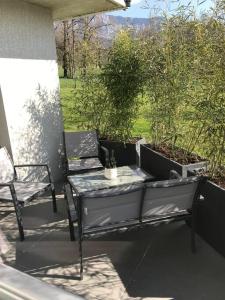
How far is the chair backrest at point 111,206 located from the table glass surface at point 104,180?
0.98m

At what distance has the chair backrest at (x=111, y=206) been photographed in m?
3.01

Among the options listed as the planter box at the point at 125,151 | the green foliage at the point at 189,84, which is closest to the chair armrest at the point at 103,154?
the planter box at the point at 125,151

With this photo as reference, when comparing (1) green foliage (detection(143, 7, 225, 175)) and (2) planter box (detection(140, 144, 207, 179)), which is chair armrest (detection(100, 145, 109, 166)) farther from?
(1) green foliage (detection(143, 7, 225, 175))

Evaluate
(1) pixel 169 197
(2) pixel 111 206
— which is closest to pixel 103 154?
(1) pixel 169 197

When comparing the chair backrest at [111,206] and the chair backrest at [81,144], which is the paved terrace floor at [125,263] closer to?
the chair backrest at [111,206]

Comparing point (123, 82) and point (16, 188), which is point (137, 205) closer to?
point (16, 188)

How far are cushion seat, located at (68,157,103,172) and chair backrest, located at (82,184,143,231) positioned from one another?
2214 millimetres

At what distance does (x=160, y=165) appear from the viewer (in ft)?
15.2

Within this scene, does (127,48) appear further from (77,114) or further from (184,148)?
(184,148)

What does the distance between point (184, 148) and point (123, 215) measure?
→ 172cm

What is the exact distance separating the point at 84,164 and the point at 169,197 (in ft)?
8.10

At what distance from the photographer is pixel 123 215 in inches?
127

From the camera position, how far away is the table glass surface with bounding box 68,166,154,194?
A: 14.0 feet

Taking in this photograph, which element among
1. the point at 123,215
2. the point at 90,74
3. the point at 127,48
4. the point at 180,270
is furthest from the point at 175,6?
the point at 180,270
